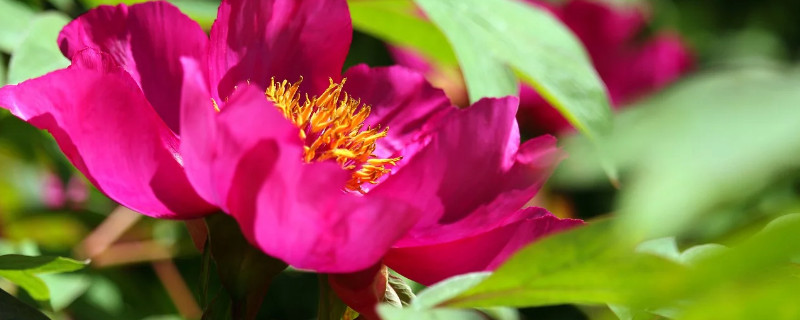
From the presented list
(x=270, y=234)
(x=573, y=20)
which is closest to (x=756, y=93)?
(x=270, y=234)

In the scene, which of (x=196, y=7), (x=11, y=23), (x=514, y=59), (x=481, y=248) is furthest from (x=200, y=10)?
(x=481, y=248)

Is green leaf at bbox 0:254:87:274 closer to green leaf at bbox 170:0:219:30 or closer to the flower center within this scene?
the flower center

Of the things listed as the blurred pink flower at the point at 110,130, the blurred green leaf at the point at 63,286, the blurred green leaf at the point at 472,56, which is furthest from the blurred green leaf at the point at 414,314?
the blurred green leaf at the point at 63,286

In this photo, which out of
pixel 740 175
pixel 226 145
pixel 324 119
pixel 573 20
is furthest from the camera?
pixel 573 20

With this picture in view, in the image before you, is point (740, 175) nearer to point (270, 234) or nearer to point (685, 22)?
point (270, 234)

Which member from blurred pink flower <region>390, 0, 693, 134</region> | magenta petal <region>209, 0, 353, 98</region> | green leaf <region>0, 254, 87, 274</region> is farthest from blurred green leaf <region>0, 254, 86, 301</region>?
blurred pink flower <region>390, 0, 693, 134</region>

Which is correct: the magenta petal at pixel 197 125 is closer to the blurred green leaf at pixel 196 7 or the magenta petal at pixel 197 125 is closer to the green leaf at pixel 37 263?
the green leaf at pixel 37 263

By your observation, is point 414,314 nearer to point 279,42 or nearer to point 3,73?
point 279,42
